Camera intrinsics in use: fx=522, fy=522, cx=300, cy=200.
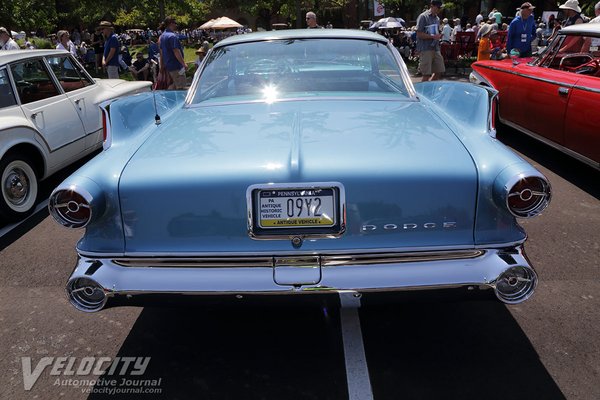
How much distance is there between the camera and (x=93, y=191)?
2.29m

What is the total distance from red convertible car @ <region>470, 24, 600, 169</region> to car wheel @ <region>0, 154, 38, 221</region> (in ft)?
17.4

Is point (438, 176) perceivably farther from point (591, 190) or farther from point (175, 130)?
point (591, 190)

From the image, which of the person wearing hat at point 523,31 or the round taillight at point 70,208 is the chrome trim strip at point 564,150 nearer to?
the person wearing hat at point 523,31

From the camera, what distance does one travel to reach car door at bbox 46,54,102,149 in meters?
5.90

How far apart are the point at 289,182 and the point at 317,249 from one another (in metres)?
0.33

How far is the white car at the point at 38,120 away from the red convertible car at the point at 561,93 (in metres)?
5.04

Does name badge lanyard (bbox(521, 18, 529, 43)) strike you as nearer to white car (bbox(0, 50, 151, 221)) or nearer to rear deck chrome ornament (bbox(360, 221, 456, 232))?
white car (bbox(0, 50, 151, 221))

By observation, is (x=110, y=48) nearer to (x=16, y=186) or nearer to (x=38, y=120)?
(x=38, y=120)

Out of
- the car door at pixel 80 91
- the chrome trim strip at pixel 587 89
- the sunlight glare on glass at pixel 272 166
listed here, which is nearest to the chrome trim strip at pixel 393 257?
Answer: the sunlight glare on glass at pixel 272 166

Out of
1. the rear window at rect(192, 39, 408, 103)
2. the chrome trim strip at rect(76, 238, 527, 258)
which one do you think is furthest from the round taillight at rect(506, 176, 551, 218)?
the rear window at rect(192, 39, 408, 103)

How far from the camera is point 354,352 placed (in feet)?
9.11

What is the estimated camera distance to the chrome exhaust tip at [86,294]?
2.34 meters

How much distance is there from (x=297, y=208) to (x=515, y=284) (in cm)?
102

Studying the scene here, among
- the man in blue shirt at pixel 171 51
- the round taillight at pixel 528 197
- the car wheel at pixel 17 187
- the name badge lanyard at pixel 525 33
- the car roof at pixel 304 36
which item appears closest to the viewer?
the round taillight at pixel 528 197
